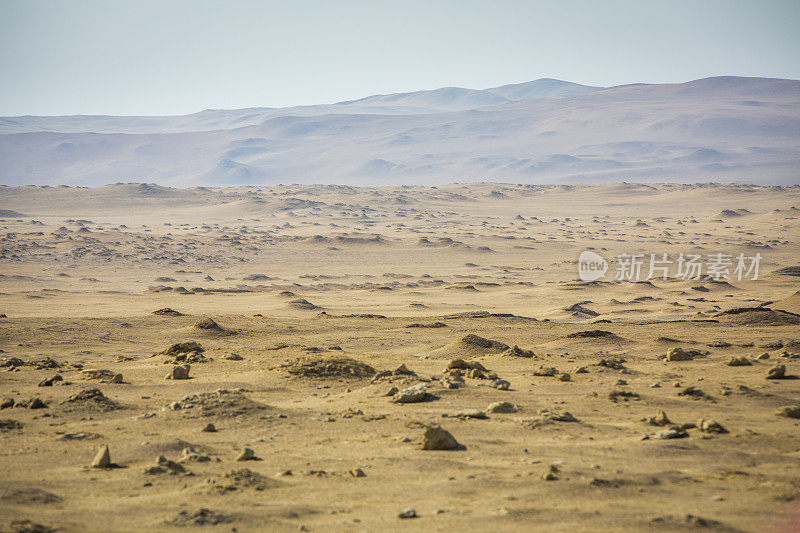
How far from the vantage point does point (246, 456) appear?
282 inches

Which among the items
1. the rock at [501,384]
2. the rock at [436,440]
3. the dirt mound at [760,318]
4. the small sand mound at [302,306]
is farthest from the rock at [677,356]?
the small sand mound at [302,306]

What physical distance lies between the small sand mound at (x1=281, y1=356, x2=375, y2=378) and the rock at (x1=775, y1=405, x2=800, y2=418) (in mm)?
5678

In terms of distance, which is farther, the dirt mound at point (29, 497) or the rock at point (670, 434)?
the rock at point (670, 434)

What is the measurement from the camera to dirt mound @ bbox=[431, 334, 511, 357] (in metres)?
15.0

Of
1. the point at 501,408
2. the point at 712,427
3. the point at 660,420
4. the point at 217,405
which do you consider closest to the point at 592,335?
the point at 501,408

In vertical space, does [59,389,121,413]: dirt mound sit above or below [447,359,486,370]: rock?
above

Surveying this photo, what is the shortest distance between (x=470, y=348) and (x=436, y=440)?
790cm

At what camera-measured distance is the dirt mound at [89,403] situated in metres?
9.26

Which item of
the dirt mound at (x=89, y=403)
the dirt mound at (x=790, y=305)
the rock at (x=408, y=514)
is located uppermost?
the rock at (x=408, y=514)

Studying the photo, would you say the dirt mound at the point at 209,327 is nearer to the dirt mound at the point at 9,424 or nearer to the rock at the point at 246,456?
the dirt mound at the point at 9,424

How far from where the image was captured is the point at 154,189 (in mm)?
97250

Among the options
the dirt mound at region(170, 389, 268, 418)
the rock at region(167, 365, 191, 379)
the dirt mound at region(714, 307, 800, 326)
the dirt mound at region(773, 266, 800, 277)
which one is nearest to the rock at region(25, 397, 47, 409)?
the dirt mound at region(170, 389, 268, 418)

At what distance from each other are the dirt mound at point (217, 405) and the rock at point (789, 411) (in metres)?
6.20

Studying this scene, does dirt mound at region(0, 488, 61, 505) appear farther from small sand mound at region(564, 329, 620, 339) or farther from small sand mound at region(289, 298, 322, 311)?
small sand mound at region(289, 298, 322, 311)
